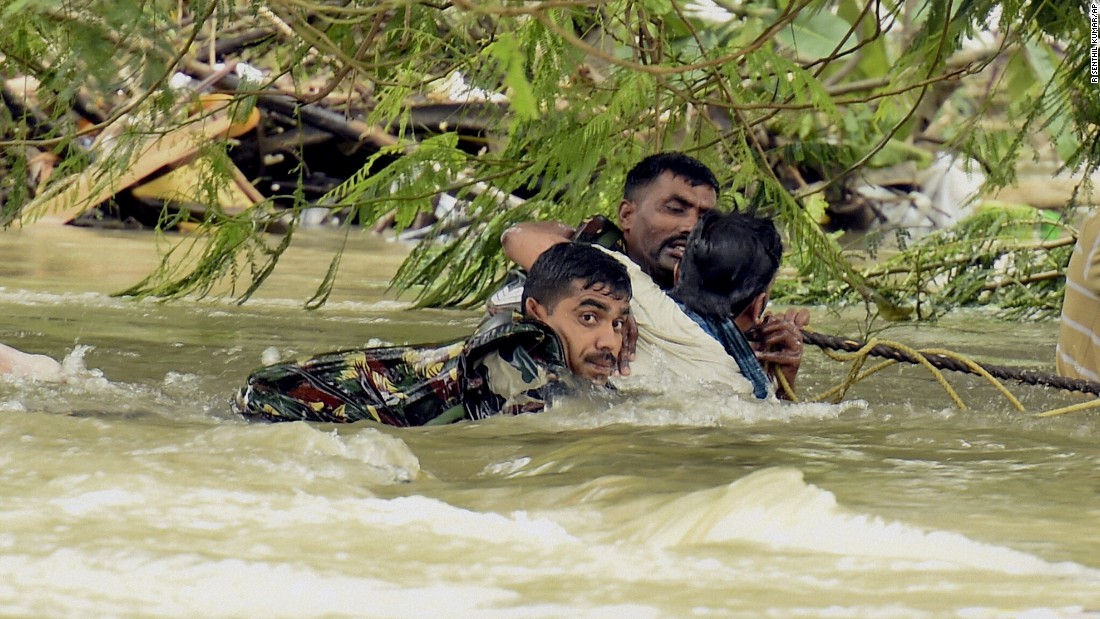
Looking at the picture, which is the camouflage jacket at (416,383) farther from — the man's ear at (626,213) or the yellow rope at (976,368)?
the yellow rope at (976,368)

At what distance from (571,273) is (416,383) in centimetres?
51

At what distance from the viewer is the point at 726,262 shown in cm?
405

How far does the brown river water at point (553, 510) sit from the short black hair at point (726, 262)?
10.6 inches

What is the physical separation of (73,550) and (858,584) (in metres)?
1.13

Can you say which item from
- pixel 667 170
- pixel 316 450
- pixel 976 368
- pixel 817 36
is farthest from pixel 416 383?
pixel 817 36

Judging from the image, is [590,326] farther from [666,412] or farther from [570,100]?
[570,100]

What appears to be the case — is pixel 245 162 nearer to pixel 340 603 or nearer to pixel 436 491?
pixel 436 491

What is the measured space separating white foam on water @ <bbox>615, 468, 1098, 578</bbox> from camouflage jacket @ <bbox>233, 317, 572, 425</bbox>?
1.28 meters

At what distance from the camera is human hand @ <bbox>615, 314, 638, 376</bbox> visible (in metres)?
4.05

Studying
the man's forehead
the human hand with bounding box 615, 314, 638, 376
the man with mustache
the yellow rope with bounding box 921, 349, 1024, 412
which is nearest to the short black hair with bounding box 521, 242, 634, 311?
the man's forehead

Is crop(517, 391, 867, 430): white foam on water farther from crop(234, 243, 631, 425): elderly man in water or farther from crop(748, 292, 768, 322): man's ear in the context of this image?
crop(748, 292, 768, 322): man's ear

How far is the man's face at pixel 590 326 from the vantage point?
386 cm

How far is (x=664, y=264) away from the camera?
4547 millimetres

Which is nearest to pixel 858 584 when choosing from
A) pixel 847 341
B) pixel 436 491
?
pixel 436 491
